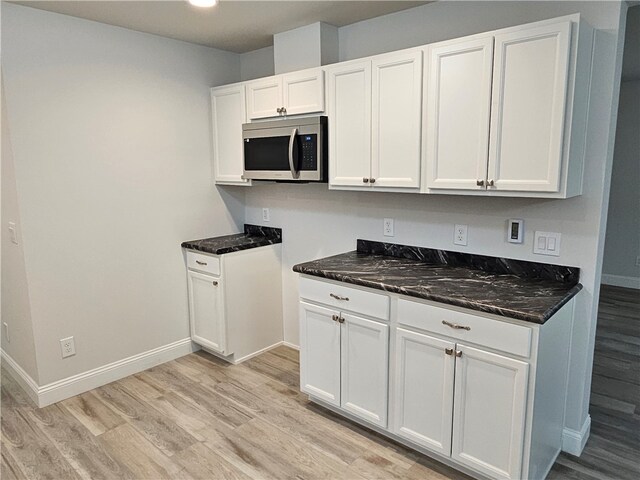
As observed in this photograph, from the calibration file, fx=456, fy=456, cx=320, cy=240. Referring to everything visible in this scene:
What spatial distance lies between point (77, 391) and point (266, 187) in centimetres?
195

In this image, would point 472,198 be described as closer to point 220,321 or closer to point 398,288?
point 398,288

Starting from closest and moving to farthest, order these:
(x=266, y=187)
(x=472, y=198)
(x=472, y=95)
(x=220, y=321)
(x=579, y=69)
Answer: (x=579, y=69) < (x=472, y=95) < (x=472, y=198) < (x=220, y=321) < (x=266, y=187)

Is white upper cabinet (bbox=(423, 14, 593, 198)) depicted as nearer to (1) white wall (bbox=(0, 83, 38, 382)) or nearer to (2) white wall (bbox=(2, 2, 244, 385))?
(2) white wall (bbox=(2, 2, 244, 385))

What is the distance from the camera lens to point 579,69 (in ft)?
6.41

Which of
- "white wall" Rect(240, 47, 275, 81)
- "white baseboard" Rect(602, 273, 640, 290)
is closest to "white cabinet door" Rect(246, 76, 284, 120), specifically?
"white wall" Rect(240, 47, 275, 81)

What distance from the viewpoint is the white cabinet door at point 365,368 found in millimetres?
2354

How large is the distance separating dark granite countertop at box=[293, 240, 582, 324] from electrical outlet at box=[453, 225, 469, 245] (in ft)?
0.23

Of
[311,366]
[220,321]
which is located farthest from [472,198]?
[220,321]

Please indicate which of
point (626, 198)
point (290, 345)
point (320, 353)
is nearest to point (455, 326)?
point (320, 353)

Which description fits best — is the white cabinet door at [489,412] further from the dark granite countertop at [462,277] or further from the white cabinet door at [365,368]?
the white cabinet door at [365,368]

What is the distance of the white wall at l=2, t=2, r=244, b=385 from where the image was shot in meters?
2.66

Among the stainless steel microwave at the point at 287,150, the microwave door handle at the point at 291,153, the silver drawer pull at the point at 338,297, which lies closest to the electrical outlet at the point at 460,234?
the silver drawer pull at the point at 338,297

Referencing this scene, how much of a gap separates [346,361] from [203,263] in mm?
1403

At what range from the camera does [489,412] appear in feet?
6.57
